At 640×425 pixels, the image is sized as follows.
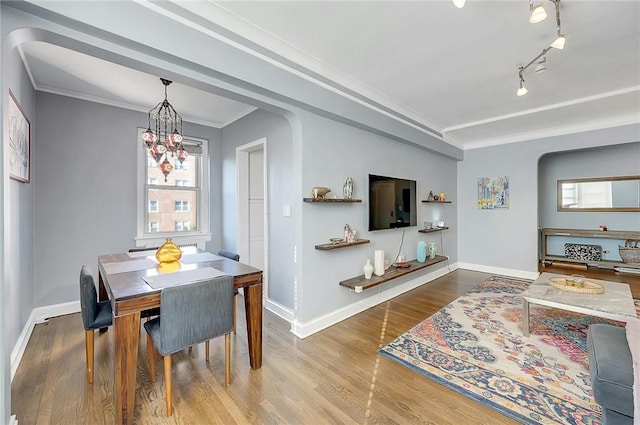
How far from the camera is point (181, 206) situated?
14.5 feet

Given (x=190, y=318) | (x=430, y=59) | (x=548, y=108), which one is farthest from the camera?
(x=548, y=108)

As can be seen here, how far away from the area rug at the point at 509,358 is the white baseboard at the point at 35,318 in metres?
3.15

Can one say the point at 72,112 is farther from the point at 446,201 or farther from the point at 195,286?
the point at 446,201

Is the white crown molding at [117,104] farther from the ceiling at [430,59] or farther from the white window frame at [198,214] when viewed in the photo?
the white window frame at [198,214]

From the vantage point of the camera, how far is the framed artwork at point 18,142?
2148mm

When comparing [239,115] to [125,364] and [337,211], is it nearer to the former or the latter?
[337,211]

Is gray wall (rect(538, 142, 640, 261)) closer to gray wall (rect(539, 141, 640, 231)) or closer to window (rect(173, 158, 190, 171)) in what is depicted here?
gray wall (rect(539, 141, 640, 231))

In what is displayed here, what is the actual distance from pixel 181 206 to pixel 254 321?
9.55 feet

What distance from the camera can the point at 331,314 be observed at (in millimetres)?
3139

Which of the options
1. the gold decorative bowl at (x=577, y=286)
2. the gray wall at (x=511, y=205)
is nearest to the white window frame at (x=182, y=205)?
the gold decorative bowl at (x=577, y=286)

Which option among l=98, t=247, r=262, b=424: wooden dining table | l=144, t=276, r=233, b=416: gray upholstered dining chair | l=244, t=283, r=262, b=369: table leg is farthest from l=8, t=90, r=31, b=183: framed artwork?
l=244, t=283, r=262, b=369: table leg

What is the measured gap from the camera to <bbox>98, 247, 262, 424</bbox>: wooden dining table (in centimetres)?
164

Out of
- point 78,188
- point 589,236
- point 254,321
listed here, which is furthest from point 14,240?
point 589,236

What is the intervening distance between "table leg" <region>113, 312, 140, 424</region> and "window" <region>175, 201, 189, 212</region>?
2981 millimetres
